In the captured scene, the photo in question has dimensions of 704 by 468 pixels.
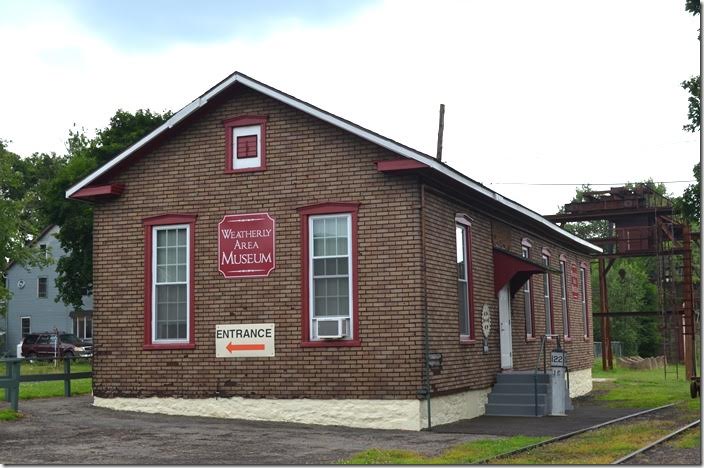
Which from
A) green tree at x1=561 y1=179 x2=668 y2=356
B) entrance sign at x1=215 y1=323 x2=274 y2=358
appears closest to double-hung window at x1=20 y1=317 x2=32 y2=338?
green tree at x1=561 y1=179 x2=668 y2=356

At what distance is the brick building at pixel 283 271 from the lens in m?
16.9

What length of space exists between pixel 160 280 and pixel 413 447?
7075 millimetres

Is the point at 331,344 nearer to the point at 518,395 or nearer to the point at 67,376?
the point at 518,395

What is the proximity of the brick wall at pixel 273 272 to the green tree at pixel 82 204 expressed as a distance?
2506 cm

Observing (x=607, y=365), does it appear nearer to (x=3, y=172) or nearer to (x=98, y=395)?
(x=98, y=395)

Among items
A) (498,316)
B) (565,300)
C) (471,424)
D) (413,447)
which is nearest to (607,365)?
(565,300)

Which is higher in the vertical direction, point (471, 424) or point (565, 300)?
point (565, 300)

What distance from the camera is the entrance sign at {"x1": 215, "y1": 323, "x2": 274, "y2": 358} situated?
1767 cm

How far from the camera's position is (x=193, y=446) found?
44.8ft

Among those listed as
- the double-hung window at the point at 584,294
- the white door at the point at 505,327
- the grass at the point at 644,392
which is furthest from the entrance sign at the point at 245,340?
the double-hung window at the point at 584,294

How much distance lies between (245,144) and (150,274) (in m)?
3.14

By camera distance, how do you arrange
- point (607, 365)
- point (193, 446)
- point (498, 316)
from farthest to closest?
1. point (607, 365)
2. point (498, 316)
3. point (193, 446)

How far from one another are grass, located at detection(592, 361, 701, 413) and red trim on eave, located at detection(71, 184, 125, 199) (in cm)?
1221

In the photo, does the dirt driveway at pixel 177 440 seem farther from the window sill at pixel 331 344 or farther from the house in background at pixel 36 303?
the house in background at pixel 36 303
